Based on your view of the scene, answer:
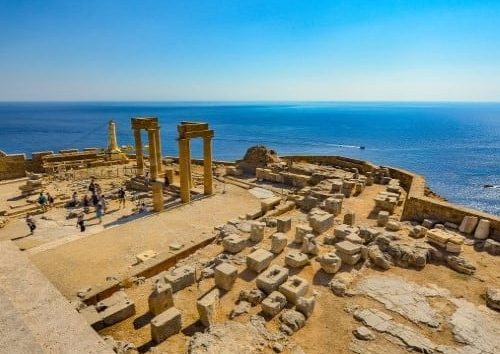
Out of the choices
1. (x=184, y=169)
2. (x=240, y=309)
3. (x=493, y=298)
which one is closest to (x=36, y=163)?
(x=184, y=169)

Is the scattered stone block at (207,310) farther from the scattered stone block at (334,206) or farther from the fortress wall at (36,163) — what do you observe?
→ the fortress wall at (36,163)

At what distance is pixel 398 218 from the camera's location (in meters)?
13.0

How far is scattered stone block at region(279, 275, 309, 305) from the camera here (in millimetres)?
7582

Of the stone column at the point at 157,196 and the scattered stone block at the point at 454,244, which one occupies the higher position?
the scattered stone block at the point at 454,244

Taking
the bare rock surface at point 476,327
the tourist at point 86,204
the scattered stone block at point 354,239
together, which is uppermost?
the scattered stone block at point 354,239

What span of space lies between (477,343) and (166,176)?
17.6 meters

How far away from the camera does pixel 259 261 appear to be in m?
9.02

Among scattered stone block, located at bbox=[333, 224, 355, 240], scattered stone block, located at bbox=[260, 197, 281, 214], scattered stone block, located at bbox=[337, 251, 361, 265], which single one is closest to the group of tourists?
scattered stone block, located at bbox=[260, 197, 281, 214]

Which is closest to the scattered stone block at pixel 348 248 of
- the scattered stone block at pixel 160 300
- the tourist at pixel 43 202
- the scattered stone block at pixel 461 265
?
the scattered stone block at pixel 461 265

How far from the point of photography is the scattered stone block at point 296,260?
9.12 metres

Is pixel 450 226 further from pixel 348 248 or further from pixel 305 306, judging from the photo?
pixel 305 306

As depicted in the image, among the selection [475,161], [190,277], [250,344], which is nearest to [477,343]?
[250,344]

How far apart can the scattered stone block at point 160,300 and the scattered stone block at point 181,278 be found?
0.71 m

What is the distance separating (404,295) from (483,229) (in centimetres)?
461
